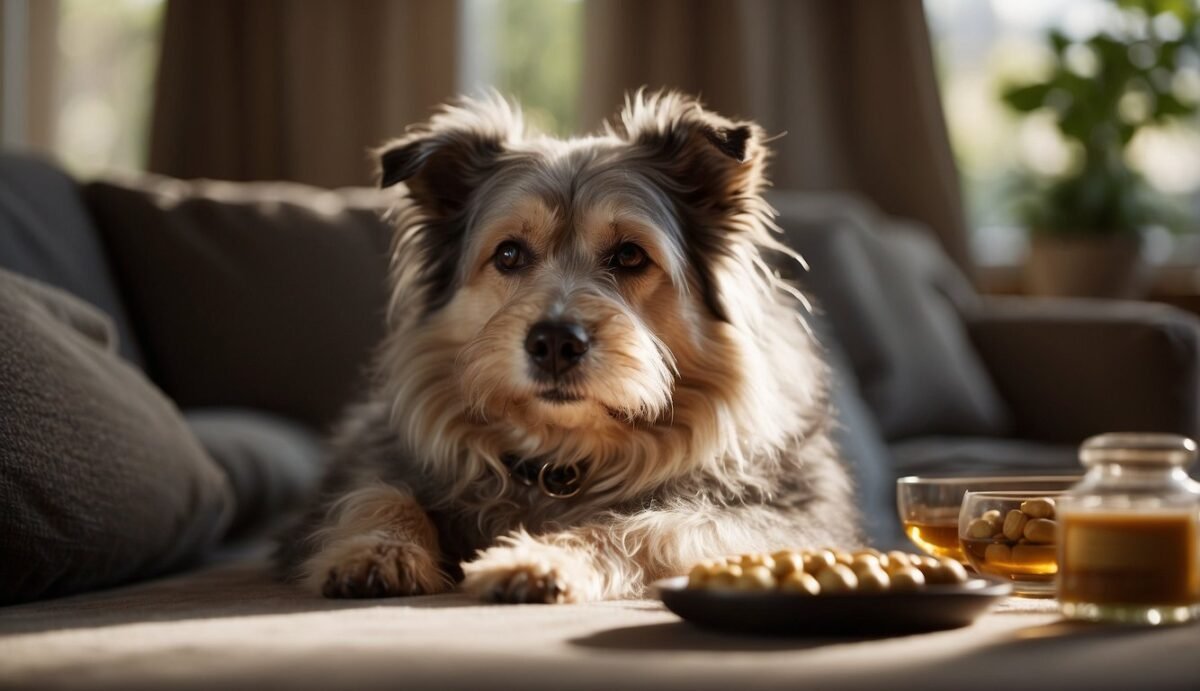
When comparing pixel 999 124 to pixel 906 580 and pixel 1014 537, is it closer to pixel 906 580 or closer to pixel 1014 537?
pixel 1014 537

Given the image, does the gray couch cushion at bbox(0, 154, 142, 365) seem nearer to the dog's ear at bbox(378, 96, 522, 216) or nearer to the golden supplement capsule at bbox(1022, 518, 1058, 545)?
the dog's ear at bbox(378, 96, 522, 216)

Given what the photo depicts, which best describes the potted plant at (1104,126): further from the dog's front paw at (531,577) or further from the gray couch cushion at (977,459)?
the dog's front paw at (531,577)

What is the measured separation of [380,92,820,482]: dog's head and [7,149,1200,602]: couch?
2.01ft

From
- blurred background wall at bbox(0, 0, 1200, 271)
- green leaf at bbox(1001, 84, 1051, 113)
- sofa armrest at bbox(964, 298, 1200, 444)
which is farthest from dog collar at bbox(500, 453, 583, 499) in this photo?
green leaf at bbox(1001, 84, 1051, 113)

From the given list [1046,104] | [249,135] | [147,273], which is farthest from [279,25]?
[1046,104]

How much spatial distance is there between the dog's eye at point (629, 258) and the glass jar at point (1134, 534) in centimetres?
105

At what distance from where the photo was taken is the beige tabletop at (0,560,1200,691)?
4.27ft

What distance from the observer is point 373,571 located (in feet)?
6.77

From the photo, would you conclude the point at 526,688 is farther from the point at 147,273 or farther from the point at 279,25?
the point at 279,25

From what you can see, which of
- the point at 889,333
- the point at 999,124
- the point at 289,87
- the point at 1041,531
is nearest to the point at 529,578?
the point at 1041,531

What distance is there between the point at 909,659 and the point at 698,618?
0.33 meters

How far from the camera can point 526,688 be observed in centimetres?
130

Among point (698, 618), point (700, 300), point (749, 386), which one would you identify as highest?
point (700, 300)

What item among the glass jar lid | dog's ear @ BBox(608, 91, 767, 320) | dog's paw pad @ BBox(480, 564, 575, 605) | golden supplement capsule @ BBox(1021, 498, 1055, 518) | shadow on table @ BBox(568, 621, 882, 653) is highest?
dog's ear @ BBox(608, 91, 767, 320)
